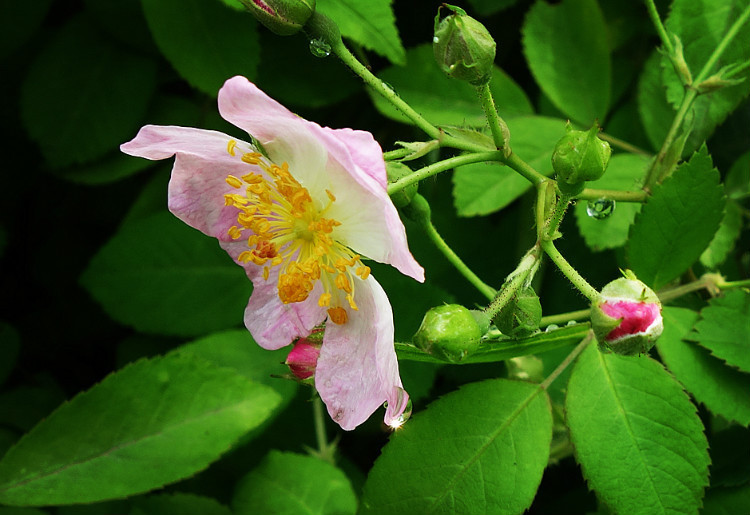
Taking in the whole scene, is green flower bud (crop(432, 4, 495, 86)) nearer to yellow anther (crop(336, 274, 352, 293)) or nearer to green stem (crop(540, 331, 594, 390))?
yellow anther (crop(336, 274, 352, 293))

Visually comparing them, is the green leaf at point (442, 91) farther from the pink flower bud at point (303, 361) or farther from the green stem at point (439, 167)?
→ the pink flower bud at point (303, 361)

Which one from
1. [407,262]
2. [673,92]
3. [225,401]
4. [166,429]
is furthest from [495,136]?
[166,429]

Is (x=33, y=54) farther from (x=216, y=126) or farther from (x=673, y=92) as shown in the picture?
(x=673, y=92)

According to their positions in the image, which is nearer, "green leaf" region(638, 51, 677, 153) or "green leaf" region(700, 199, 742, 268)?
"green leaf" region(700, 199, 742, 268)

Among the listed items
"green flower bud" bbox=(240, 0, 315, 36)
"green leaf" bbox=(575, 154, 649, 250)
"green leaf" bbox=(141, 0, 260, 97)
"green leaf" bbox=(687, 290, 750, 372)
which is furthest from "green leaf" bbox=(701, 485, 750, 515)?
"green leaf" bbox=(141, 0, 260, 97)

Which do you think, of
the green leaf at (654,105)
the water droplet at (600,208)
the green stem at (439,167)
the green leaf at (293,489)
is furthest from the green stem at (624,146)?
the green leaf at (293,489)

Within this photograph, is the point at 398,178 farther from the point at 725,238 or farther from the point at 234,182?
the point at 725,238
